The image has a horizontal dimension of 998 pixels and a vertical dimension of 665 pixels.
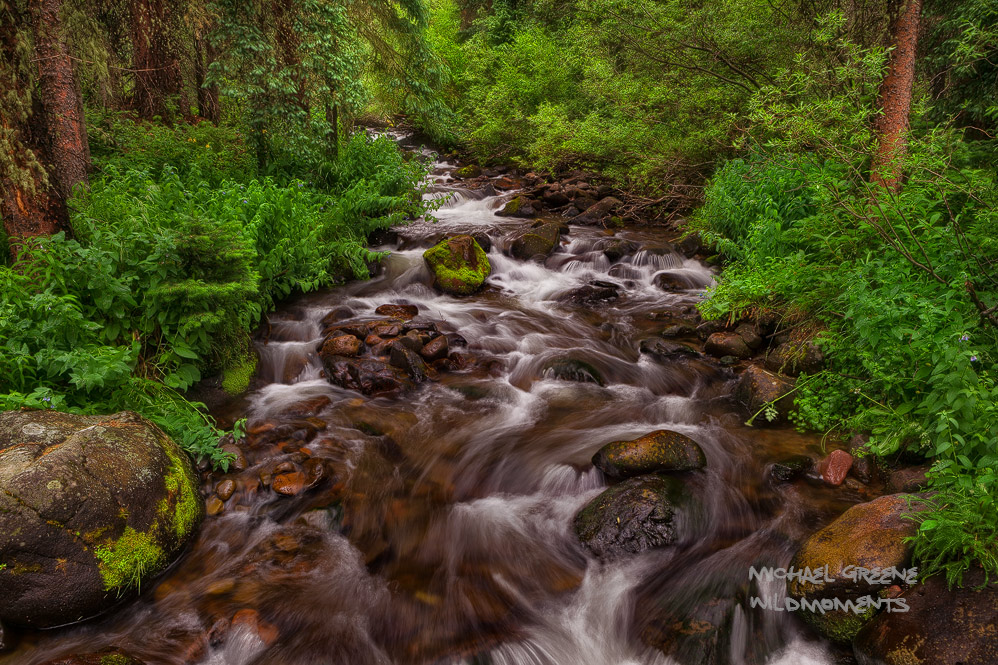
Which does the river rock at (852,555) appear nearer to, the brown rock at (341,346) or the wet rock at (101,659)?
the wet rock at (101,659)

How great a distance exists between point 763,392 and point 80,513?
624 cm

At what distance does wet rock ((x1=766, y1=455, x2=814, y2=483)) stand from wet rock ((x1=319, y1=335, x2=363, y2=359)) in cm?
516

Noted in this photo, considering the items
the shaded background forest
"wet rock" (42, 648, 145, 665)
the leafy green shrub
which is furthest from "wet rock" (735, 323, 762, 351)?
"wet rock" (42, 648, 145, 665)

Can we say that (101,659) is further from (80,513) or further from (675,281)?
(675,281)

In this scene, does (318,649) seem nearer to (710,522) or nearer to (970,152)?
(710,522)

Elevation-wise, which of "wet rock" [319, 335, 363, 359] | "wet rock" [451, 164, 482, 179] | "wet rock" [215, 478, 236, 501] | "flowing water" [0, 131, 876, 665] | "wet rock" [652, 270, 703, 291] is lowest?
"flowing water" [0, 131, 876, 665]

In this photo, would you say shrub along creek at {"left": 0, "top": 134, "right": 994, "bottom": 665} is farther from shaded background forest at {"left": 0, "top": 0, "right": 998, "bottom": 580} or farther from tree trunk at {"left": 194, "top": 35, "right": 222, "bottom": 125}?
tree trunk at {"left": 194, "top": 35, "right": 222, "bottom": 125}

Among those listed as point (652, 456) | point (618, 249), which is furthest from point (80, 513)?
point (618, 249)

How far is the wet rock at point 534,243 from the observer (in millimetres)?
11414

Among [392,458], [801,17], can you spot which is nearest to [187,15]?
[392,458]

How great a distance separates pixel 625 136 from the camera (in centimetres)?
1337

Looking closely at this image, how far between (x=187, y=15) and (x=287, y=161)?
4656 mm

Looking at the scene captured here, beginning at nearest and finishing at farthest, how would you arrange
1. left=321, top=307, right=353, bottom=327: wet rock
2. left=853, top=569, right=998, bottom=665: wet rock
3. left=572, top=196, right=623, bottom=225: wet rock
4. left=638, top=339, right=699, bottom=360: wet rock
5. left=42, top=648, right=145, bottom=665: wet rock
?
left=853, top=569, right=998, bottom=665: wet rock < left=42, top=648, right=145, bottom=665: wet rock < left=638, top=339, right=699, bottom=360: wet rock < left=321, top=307, right=353, bottom=327: wet rock < left=572, top=196, right=623, bottom=225: wet rock

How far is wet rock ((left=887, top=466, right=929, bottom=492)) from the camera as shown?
170 inches
